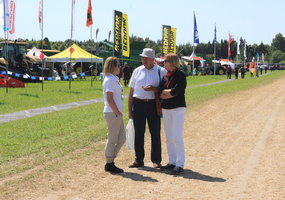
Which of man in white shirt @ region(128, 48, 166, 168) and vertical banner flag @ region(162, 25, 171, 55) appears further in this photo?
vertical banner flag @ region(162, 25, 171, 55)

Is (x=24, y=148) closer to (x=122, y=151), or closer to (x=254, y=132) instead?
(x=122, y=151)

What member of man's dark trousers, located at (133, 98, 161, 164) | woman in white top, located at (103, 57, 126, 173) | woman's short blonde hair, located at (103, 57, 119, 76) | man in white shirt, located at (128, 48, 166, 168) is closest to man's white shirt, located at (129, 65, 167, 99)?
man in white shirt, located at (128, 48, 166, 168)

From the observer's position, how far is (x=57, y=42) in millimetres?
138250

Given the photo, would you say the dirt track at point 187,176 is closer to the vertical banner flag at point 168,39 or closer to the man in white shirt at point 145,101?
the man in white shirt at point 145,101

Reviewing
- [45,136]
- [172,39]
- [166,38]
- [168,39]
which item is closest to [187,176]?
[45,136]

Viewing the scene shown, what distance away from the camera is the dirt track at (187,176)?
19.8ft

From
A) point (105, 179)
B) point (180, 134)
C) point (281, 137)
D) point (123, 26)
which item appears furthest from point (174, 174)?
point (123, 26)

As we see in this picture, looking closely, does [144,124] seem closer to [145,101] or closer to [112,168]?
[145,101]

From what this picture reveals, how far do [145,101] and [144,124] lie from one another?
414mm

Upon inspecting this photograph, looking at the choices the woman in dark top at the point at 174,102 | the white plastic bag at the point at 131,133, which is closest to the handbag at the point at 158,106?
the woman in dark top at the point at 174,102

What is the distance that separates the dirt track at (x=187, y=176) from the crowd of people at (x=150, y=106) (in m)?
0.29

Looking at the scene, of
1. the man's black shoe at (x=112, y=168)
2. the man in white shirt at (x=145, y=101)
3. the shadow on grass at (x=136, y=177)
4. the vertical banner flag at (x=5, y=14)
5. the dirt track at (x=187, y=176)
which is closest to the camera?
the dirt track at (x=187, y=176)

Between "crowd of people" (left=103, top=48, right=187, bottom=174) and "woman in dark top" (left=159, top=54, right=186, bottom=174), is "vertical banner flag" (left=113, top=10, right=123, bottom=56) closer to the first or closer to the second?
"crowd of people" (left=103, top=48, right=187, bottom=174)

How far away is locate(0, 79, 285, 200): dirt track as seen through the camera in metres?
6.04
